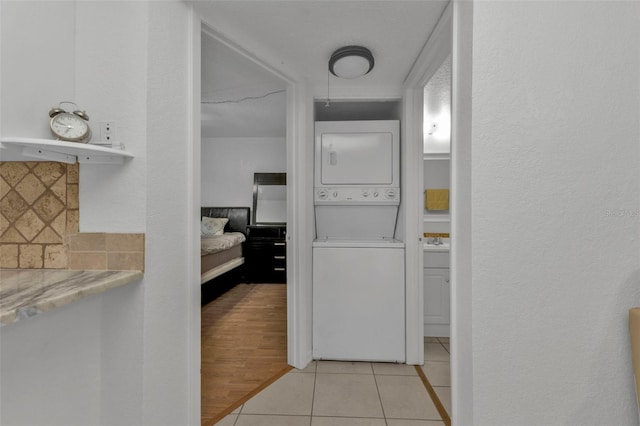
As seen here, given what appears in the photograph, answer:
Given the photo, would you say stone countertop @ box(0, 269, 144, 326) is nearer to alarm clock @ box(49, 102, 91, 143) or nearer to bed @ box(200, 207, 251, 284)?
alarm clock @ box(49, 102, 91, 143)

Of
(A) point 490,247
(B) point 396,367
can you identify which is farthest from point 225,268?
(A) point 490,247

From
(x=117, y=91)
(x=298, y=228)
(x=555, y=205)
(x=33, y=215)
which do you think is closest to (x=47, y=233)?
(x=33, y=215)

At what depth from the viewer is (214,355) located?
2.45 meters

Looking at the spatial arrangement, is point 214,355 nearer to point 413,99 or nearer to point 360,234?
point 360,234

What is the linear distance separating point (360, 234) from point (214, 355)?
64.4 inches

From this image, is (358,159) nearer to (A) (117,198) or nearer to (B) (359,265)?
(B) (359,265)

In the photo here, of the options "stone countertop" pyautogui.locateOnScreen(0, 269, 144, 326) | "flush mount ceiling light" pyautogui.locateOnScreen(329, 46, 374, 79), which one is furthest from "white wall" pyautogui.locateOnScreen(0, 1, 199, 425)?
"flush mount ceiling light" pyautogui.locateOnScreen(329, 46, 374, 79)

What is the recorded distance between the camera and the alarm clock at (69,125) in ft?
3.56

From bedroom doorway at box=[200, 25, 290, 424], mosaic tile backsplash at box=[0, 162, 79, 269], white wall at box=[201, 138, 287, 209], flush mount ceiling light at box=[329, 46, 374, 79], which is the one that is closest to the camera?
mosaic tile backsplash at box=[0, 162, 79, 269]

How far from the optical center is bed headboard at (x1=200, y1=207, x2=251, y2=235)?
5.17m

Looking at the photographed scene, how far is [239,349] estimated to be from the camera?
2.57 meters

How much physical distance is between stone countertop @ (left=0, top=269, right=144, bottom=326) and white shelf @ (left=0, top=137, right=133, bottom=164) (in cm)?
44

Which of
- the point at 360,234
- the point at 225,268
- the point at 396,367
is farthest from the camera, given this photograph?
the point at 225,268

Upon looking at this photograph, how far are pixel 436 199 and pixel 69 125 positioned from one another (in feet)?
10.1
